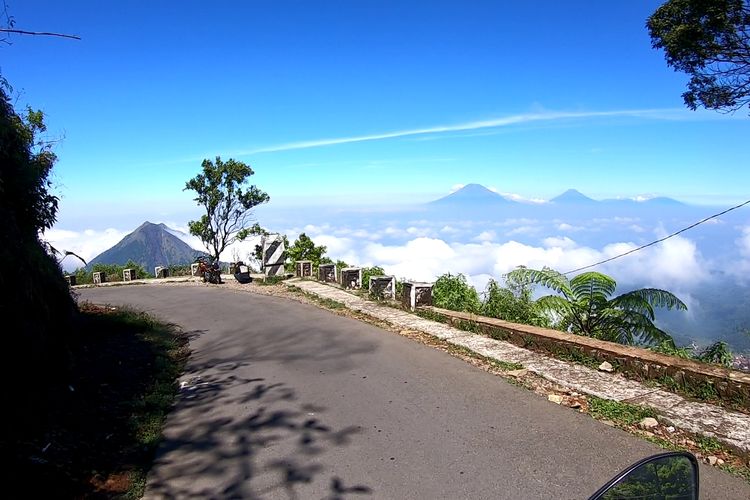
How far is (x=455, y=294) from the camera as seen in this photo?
11.6m

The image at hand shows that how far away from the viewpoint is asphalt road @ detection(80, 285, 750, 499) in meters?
3.71

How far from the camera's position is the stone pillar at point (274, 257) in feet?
63.8

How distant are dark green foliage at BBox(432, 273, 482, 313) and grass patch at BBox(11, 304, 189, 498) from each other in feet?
19.4

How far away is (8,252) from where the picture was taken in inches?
208

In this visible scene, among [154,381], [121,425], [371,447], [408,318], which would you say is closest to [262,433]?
[371,447]

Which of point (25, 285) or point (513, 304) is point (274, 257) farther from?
point (25, 285)

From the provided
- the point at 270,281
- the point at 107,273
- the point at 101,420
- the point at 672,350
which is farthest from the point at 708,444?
the point at 107,273

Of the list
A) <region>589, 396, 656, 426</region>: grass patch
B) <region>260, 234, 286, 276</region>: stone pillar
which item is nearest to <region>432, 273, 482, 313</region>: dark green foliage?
<region>589, 396, 656, 426</region>: grass patch

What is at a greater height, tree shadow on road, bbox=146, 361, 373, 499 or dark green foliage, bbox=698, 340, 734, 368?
dark green foliage, bbox=698, 340, 734, 368

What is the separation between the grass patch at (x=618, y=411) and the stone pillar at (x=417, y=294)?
5846mm

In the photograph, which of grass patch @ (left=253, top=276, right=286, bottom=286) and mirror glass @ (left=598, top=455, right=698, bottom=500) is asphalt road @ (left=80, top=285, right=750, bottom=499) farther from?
grass patch @ (left=253, top=276, right=286, bottom=286)

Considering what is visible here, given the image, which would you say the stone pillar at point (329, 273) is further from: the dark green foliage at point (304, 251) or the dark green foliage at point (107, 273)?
the dark green foliage at point (107, 273)

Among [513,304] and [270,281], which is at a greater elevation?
[270,281]

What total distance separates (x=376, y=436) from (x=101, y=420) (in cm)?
298
